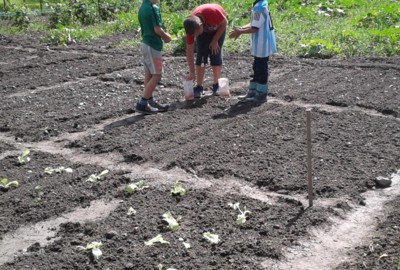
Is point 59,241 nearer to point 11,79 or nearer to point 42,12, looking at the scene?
point 11,79

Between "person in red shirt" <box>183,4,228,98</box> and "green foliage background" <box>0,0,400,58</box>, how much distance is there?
3633 mm

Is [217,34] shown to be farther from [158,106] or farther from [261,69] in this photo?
[158,106]

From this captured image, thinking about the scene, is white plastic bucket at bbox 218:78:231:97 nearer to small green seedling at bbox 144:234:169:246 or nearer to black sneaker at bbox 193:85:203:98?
black sneaker at bbox 193:85:203:98

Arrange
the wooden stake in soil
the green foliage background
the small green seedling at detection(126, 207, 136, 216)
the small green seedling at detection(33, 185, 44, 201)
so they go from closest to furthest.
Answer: the wooden stake in soil → the small green seedling at detection(126, 207, 136, 216) → the small green seedling at detection(33, 185, 44, 201) → the green foliage background

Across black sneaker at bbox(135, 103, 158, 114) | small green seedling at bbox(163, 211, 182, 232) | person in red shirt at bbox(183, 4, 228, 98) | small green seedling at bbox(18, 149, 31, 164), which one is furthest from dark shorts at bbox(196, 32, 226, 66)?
small green seedling at bbox(163, 211, 182, 232)

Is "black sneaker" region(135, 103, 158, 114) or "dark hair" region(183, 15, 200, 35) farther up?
"dark hair" region(183, 15, 200, 35)

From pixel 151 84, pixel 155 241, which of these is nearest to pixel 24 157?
pixel 151 84

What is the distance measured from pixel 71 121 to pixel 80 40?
773 cm

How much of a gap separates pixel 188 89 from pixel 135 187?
3.49 m

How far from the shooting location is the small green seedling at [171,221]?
549 cm

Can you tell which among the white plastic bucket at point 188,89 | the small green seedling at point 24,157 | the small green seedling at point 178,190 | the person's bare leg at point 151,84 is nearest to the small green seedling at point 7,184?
the small green seedling at point 24,157

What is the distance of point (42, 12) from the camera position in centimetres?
2091

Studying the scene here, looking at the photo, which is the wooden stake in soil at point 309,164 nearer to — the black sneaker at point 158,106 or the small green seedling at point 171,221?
the small green seedling at point 171,221

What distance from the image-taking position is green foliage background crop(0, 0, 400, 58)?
13133 mm
